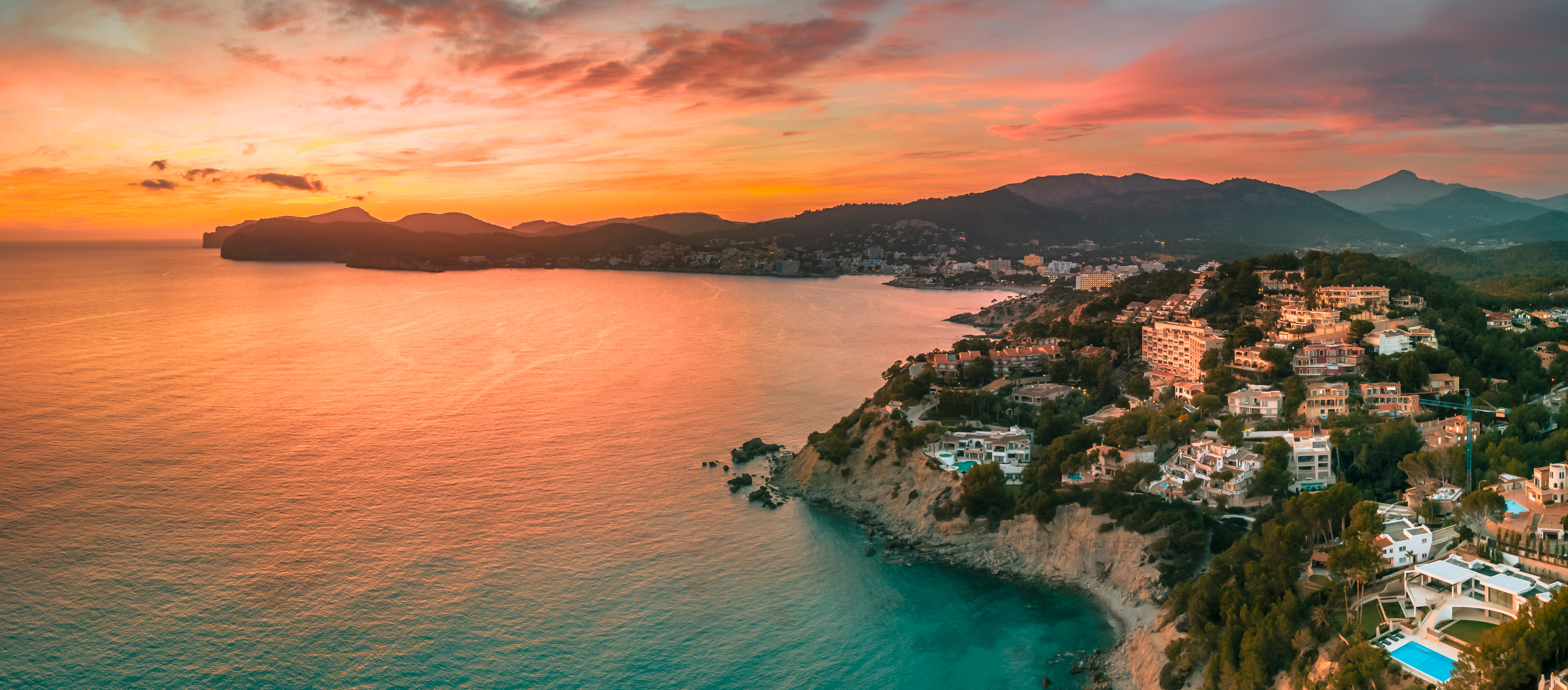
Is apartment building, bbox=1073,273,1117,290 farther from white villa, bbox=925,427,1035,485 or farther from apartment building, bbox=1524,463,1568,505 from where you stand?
apartment building, bbox=1524,463,1568,505

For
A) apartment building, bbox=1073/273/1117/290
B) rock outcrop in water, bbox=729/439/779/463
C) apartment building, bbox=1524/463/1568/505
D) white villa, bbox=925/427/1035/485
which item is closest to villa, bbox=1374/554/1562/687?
apartment building, bbox=1524/463/1568/505

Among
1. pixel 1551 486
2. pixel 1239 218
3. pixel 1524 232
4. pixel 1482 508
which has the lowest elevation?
pixel 1482 508

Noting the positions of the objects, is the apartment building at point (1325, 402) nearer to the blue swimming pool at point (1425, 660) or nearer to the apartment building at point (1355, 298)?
the apartment building at point (1355, 298)

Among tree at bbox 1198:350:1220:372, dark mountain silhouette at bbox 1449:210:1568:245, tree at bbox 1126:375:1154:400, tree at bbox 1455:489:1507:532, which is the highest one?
dark mountain silhouette at bbox 1449:210:1568:245

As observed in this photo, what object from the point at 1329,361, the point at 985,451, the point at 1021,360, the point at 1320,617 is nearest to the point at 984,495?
the point at 985,451

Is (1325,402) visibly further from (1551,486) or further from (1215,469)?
(1551,486)

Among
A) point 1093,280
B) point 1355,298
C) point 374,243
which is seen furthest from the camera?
point 374,243
